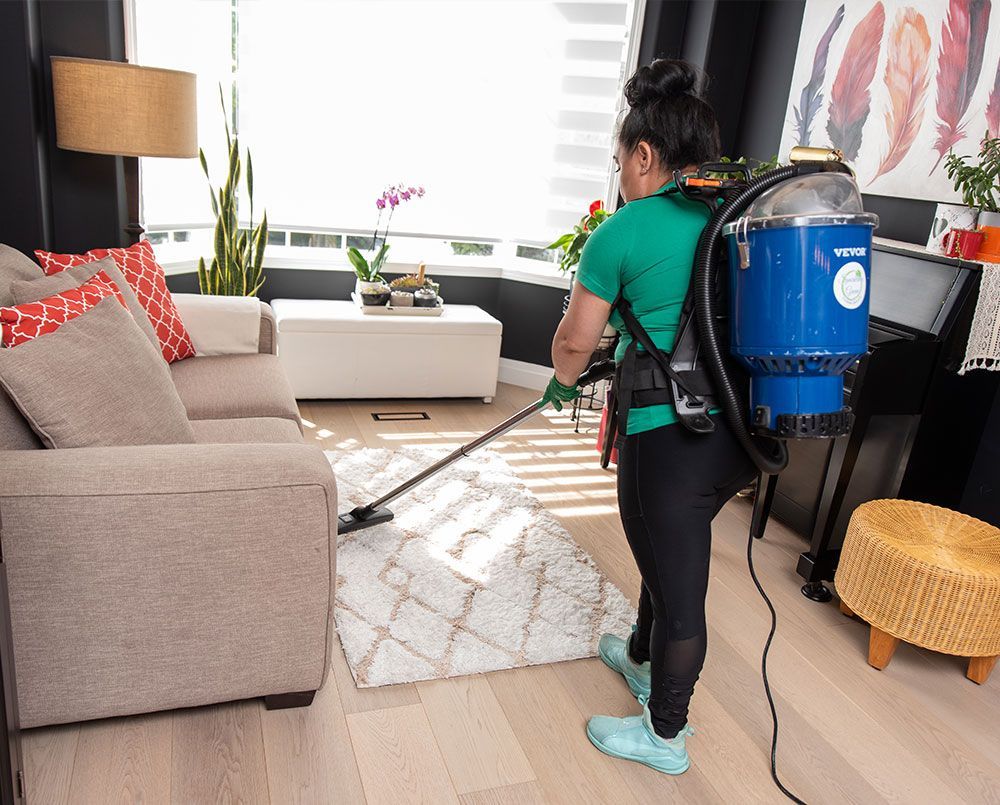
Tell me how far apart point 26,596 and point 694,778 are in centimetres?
139

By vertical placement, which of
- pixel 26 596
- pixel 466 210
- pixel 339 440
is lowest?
pixel 339 440

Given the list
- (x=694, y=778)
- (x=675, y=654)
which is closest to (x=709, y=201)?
(x=675, y=654)

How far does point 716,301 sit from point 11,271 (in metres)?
1.93

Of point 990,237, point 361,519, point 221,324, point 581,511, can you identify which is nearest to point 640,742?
point 361,519

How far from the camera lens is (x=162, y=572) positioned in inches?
61.7

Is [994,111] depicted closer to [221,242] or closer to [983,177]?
[983,177]

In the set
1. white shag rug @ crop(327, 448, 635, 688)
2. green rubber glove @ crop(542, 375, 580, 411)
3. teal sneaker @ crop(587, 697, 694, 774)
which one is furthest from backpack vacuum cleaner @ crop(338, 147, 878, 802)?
white shag rug @ crop(327, 448, 635, 688)

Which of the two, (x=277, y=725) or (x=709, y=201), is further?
(x=277, y=725)

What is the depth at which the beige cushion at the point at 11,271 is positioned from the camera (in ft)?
6.91

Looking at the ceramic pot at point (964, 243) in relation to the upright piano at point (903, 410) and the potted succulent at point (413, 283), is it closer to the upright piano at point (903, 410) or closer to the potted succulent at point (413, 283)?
the upright piano at point (903, 410)

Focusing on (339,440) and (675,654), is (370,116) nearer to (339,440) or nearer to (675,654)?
(339,440)

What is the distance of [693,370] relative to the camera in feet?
4.93

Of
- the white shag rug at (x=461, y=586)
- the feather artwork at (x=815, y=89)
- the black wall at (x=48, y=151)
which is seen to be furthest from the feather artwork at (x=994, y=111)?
the black wall at (x=48, y=151)

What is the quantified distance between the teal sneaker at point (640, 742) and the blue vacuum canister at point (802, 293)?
2.55 feet
